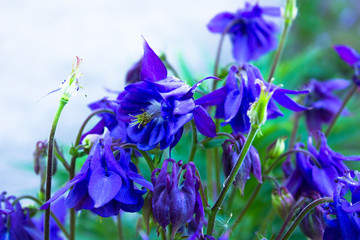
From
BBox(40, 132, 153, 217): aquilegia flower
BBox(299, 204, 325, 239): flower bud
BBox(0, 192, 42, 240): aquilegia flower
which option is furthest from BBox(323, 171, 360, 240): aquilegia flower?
BBox(0, 192, 42, 240): aquilegia flower

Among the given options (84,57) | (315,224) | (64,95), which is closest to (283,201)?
(315,224)

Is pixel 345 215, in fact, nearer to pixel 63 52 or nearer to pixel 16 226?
pixel 16 226

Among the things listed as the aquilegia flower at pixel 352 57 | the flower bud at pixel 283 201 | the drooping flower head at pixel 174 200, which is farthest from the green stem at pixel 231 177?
the aquilegia flower at pixel 352 57

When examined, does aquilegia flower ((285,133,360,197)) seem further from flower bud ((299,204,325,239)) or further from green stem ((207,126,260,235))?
green stem ((207,126,260,235))

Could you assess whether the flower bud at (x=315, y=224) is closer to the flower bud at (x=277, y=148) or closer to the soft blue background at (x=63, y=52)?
the flower bud at (x=277, y=148)

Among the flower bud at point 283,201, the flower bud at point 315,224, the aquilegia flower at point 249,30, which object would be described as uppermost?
the aquilegia flower at point 249,30
